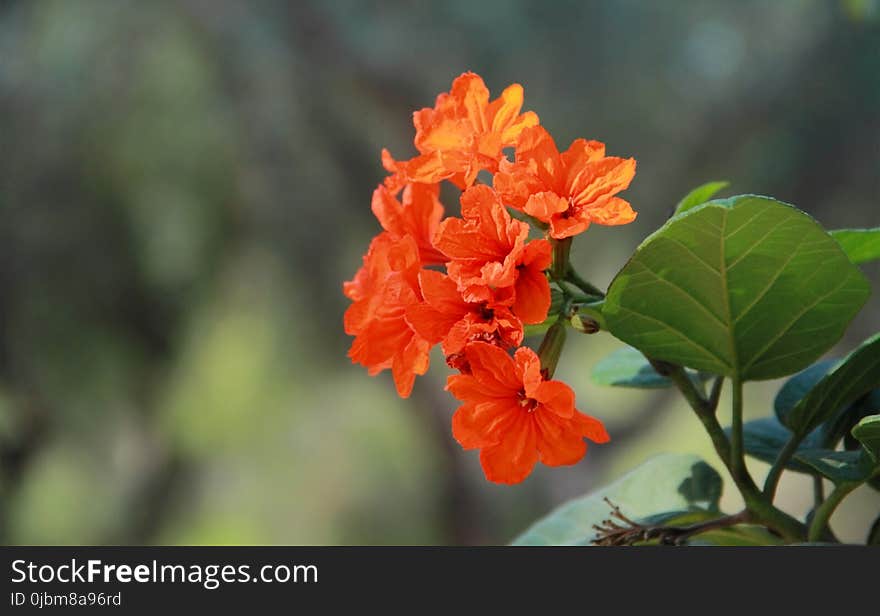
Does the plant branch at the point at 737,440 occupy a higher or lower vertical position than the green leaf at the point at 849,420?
lower

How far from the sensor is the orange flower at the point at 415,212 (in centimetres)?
37

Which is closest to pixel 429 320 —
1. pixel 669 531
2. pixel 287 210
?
pixel 669 531

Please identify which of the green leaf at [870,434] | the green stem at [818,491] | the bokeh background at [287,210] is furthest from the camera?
the bokeh background at [287,210]

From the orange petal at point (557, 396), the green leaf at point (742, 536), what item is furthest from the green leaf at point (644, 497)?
the orange petal at point (557, 396)

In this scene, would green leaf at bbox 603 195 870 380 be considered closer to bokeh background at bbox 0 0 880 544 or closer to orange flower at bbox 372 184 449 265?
orange flower at bbox 372 184 449 265

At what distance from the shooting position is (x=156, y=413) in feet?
7.38

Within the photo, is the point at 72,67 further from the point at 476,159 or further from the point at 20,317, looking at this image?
the point at 476,159

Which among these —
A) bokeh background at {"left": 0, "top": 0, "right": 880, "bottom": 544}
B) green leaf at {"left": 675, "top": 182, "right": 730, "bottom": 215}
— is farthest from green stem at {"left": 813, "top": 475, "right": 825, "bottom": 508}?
bokeh background at {"left": 0, "top": 0, "right": 880, "bottom": 544}

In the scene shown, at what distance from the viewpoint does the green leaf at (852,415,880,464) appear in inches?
12.0

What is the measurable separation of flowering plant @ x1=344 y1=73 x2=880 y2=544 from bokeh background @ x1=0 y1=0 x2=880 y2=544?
1.66 m

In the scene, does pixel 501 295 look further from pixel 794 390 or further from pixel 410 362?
pixel 794 390

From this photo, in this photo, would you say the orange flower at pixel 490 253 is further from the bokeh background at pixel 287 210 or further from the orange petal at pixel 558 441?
the bokeh background at pixel 287 210

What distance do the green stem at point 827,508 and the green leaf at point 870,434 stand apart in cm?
2

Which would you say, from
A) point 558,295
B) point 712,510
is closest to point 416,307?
point 558,295
